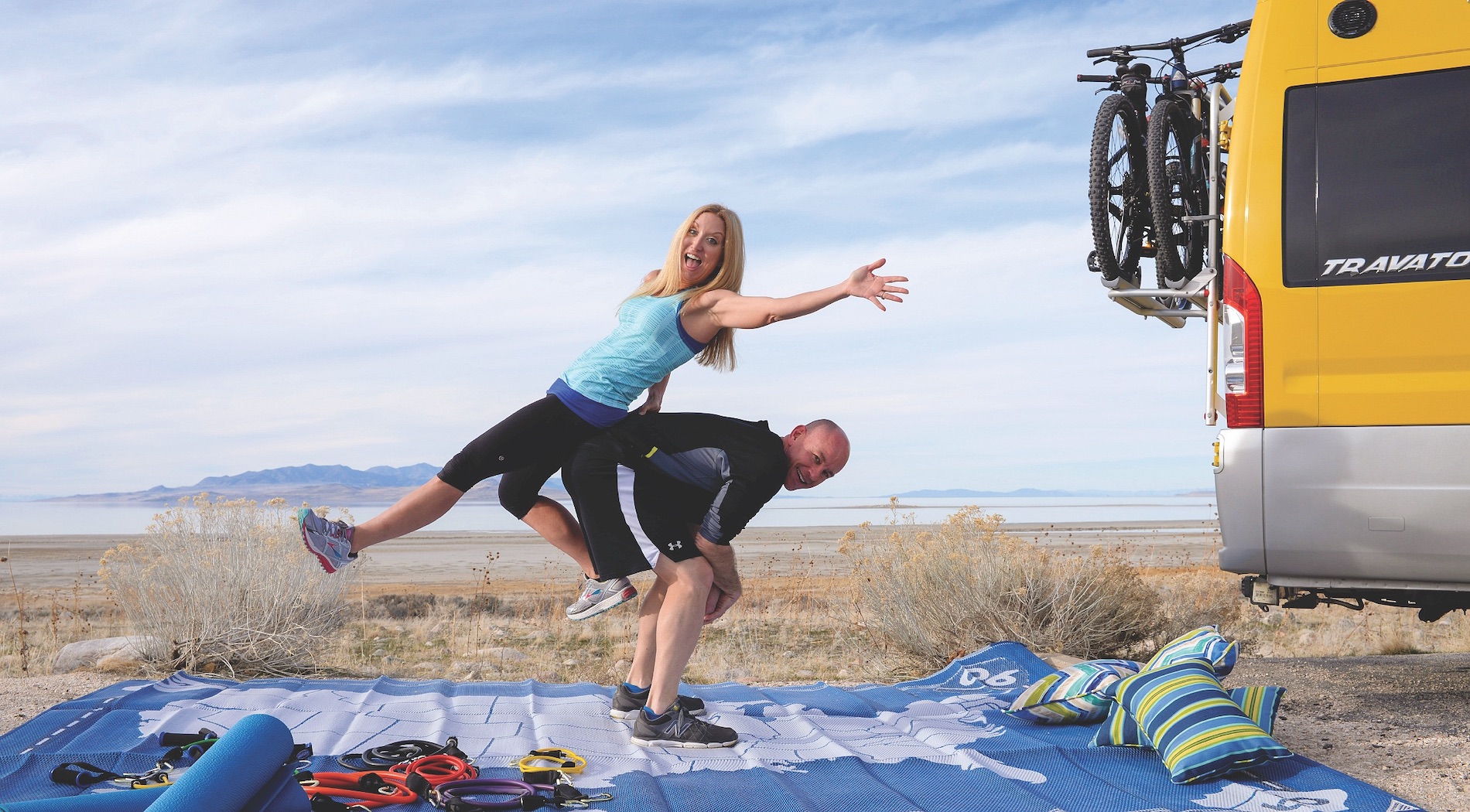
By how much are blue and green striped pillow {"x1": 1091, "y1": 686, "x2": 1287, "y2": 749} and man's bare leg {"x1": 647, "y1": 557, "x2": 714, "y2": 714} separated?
5.29ft

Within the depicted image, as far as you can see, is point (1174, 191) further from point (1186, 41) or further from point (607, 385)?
point (607, 385)

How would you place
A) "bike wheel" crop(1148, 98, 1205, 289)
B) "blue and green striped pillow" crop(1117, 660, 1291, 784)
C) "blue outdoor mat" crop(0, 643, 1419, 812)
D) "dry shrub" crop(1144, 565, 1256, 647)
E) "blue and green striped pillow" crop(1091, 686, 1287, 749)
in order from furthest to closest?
1. "dry shrub" crop(1144, 565, 1256, 647)
2. "bike wheel" crop(1148, 98, 1205, 289)
3. "blue and green striped pillow" crop(1091, 686, 1287, 749)
4. "blue and green striped pillow" crop(1117, 660, 1291, 784)
5. "blue outdoor mat" crop(0, 643, 1419, 812)

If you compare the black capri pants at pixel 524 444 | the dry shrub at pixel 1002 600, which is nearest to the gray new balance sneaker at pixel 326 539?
the black capri pants at pixel 524 444

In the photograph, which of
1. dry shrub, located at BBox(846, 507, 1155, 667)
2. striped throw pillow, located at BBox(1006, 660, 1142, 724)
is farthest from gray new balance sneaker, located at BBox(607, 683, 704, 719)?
dry shrub, located at BBox(846, 507, 1155, 667)

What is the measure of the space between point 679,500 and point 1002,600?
129 inches

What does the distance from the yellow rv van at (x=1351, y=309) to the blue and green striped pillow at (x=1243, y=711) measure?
0.37 m

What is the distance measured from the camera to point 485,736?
4234 mm

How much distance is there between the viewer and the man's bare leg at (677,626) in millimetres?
4094

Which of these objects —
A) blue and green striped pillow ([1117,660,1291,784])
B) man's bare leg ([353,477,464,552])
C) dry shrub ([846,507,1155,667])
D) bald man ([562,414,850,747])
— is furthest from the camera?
dry shrub ([846,507,1155,667])

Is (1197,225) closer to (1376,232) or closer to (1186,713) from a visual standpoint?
(1376,232)

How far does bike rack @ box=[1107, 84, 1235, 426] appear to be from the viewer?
4.55 meters

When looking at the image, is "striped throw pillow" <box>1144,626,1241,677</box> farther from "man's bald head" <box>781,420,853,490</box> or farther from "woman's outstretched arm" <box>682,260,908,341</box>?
"woman's outstretched arm" <box>682,260,908,341</box>

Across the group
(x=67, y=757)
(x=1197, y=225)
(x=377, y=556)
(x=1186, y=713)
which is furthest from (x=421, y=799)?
(x=377, y=556)

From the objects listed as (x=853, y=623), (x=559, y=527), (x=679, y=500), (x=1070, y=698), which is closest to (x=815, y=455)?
(x=679, y=500)
